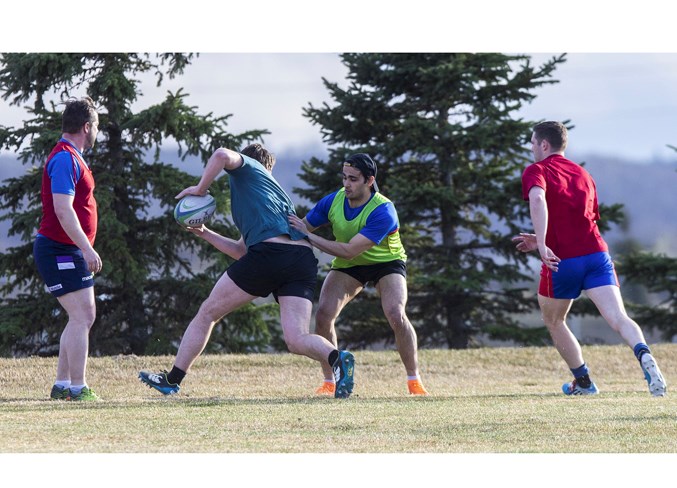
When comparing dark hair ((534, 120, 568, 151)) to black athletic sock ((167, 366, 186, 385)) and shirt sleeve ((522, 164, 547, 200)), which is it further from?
black athletic sock ((167, 366, 186, 385))

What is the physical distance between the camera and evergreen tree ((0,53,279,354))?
1659 centimetres

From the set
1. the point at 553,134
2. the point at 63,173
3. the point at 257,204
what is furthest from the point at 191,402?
the point at 553,134

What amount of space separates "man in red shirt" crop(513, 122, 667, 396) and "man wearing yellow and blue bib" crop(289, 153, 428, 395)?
1137 mm

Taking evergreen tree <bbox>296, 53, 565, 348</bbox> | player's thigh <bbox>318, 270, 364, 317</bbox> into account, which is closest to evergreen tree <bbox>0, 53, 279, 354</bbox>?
evergreen tree <bbox>296, 53, 565, 348</bbox>

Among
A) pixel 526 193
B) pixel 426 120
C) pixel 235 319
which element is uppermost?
pixel 426 120

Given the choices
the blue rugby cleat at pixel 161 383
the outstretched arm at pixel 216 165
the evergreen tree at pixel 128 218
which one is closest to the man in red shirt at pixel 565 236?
the outstretched arm at pixel 216 165

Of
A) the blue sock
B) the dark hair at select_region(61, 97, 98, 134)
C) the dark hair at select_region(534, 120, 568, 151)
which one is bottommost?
the blue sock

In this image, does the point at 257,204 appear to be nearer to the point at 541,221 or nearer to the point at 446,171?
the point at 541,221

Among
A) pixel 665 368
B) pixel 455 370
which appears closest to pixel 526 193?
pixel 455 370

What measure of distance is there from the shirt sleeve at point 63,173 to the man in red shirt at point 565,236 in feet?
11.4

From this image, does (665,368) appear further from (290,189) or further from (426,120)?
(290,189)

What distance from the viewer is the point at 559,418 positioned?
6.35 metres

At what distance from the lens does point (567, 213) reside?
309 inches

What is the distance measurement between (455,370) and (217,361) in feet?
9.71
